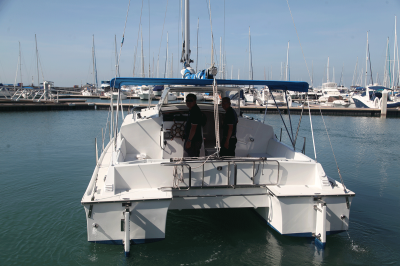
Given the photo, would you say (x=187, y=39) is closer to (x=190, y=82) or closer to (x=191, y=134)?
(x=190, y=82)

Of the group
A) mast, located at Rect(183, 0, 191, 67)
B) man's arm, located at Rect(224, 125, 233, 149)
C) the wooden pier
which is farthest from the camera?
the wooden pier

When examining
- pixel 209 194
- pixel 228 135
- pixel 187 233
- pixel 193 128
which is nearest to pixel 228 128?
pixel 228 135

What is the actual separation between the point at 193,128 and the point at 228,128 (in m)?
0.67

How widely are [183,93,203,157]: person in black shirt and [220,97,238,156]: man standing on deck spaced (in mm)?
482

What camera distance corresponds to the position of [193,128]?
561cm

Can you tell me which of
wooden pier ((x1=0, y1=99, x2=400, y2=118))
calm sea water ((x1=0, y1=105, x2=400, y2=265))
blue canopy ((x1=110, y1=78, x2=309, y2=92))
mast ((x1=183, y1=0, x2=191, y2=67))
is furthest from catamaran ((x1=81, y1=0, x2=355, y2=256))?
wooden pier ((x1=0, y1=99, x2=400, y2=118))

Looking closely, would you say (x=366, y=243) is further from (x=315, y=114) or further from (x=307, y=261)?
(x=315, y=114)

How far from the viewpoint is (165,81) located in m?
5.89

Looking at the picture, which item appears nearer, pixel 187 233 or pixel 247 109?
pixel 187 233

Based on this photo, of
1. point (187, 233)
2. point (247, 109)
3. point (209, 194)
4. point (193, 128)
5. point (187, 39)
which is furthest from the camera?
point (247, 109)

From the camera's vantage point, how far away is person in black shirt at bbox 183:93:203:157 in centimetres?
557

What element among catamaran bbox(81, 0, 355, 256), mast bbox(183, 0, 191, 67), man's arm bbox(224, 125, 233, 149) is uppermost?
mast bbox(183, 0, 191, 67)

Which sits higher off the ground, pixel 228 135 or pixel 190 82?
pixel 190 82

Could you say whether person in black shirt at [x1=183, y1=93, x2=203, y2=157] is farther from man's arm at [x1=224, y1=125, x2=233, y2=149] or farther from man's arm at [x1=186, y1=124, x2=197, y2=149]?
man's arm at [x1=224, y1=125, x2=233, y2=149]
